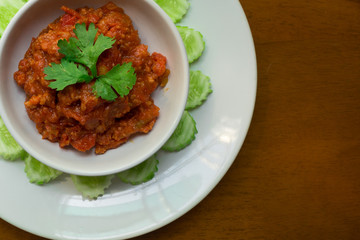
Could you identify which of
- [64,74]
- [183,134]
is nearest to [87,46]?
[64,74]

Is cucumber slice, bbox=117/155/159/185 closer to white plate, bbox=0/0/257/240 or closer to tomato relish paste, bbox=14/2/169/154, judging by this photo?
white plate, bbox=0/0/257/240

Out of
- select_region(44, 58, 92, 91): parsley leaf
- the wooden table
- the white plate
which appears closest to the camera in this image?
select_region(44, 58, 92, 91): parsley leaf

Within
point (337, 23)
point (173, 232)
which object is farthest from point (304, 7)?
point (173, 232)

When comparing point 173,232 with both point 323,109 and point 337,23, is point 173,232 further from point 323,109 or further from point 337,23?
point 337,23

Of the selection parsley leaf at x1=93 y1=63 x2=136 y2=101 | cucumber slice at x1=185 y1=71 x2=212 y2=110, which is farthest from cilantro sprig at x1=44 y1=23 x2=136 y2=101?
cucumber slice at x1=185 y1=71 x2=212 y2=110

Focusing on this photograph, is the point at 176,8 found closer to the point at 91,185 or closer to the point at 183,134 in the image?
the point at 183,134

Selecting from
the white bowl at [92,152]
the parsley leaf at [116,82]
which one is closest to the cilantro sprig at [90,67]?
the parsley leaf at [116,82]

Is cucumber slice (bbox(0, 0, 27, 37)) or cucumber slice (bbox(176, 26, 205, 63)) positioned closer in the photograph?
cucumber slice (bbox(0, 0, 27, 37))
